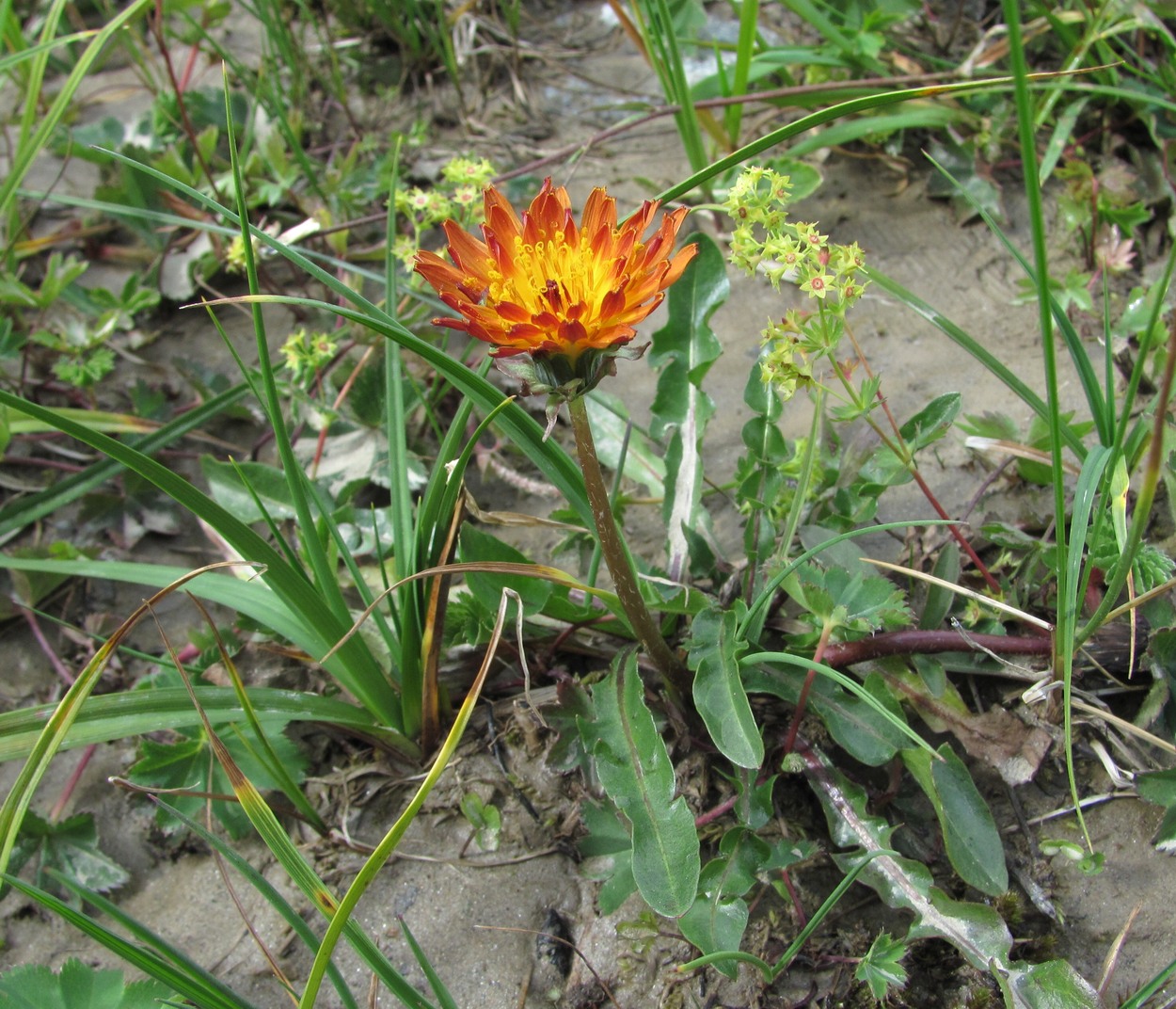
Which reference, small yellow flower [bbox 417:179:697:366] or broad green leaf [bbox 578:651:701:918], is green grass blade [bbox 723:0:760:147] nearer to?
small yellow flower [bbox 417:179:697:366]

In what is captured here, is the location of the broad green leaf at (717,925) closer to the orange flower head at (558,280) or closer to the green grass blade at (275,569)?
the green grass blade at (275,569)

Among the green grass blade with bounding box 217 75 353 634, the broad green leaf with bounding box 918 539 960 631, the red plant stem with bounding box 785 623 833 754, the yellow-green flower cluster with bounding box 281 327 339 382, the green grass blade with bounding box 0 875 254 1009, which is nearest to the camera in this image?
the green grass blade with bounding box 0 875 254 1009

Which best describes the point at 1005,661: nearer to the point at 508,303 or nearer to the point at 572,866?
the point at 572,866

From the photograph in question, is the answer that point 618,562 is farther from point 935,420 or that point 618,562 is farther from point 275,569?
point 935,420

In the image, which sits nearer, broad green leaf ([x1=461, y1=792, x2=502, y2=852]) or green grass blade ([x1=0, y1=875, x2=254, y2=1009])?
green grass blade ([x1=0, y1=875, x2=254, y2=1009])

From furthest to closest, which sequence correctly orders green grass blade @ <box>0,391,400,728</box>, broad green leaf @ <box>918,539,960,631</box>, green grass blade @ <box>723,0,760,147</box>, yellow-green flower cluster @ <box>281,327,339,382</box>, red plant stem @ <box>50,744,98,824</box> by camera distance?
green grass blade @ <box>723,0,760,147</box> → yellow-green flower cluster @ <box>281,327,339,382</box> → red plant stem @ <box>50,744,98,824</box> → broad green leaf @ <box>918,539,960,631</box> → green grass blade @ <box>0,391,400,728</box>

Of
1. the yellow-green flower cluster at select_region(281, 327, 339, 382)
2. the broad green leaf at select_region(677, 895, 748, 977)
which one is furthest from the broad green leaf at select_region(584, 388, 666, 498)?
the broad green leaf at select_region(677, 895, 748, 977)
